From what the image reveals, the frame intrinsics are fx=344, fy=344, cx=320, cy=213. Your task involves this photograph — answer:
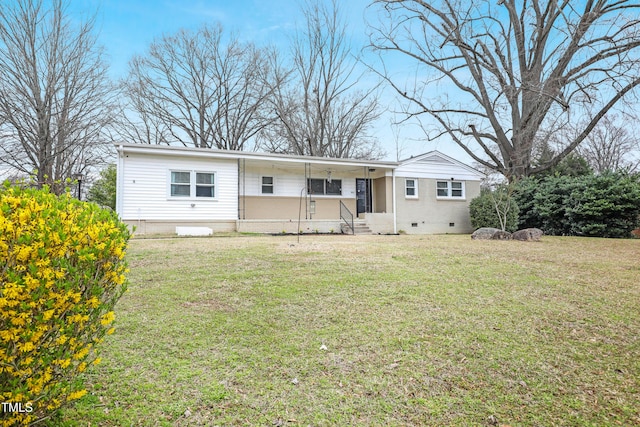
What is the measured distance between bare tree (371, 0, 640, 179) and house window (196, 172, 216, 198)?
1215 cm

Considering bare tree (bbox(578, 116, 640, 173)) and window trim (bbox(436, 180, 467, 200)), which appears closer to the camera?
window trim (bbox(436, 180, 467, 200))

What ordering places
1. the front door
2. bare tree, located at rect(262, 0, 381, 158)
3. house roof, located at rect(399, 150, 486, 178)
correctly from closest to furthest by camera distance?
house roof, located at rect(399, 150, 486, 178), the front door, bare tree, located at rect(262, 0, 381, 158)

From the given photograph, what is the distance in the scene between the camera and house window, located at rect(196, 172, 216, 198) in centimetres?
1370

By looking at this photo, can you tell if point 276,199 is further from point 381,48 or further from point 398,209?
point 381,48

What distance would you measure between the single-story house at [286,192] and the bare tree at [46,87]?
223 inches

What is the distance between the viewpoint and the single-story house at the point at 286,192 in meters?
12.9

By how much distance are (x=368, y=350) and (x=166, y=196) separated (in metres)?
12.0

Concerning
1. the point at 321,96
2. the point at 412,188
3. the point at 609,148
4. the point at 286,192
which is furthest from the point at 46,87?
the point at 609,148

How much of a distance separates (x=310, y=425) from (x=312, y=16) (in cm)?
2823

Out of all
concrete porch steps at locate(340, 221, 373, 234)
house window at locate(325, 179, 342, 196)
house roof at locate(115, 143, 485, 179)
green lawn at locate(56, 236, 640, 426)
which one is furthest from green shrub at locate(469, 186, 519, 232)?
green lawn at locate(56, 236, 640, 426)

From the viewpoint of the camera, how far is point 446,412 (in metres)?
2.29

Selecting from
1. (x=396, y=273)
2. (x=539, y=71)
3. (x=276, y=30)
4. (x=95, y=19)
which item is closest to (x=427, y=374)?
(x=396, y=273)

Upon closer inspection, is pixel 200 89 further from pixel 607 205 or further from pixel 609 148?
pixel 609 148

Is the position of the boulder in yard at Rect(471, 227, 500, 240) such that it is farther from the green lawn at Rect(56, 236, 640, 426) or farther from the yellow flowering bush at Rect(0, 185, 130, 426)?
the yellow flowering bush at Rect(0, 185, 130, 426)
